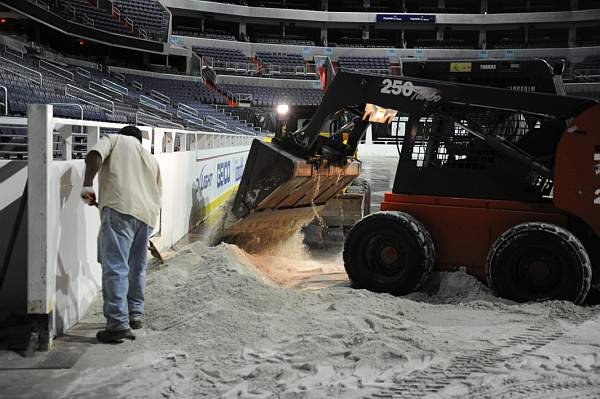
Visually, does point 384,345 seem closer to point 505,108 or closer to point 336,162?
point 505,108

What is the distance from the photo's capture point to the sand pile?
3.32 metres

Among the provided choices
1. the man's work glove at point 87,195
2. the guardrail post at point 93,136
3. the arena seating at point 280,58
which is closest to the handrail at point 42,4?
the arena seating at point 280,58

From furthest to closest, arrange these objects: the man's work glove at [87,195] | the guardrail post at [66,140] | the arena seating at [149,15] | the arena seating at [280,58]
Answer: the arena seating at [280,58] → the arena seating at [149,15] → the guardrail post at [66,140] → the man's work glove at [87,195]

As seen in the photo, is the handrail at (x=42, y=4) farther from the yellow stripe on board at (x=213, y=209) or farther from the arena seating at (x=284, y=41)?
the arena seating at (x=284, y=41)

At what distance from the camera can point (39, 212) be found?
3861 millimetres

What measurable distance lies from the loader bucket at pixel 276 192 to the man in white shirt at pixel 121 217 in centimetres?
252

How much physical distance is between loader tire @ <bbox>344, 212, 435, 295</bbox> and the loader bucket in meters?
1.22

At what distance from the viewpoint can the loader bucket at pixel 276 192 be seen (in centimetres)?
682

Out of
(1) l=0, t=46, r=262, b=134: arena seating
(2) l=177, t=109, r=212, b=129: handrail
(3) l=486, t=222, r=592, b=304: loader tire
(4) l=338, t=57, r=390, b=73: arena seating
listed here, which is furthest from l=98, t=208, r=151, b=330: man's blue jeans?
(4) l=338, t=57, r=390, b=73: arena seating

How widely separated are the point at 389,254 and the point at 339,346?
207 centimetres

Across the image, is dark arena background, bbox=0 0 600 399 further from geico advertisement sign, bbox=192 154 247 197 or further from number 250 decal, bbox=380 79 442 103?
geico advertisement sign, bbox=192 154 247 197

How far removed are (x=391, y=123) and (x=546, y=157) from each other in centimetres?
208

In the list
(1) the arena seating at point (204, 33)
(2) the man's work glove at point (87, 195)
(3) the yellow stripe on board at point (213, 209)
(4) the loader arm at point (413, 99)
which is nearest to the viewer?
(2) the man's work glove at point (87, 195)

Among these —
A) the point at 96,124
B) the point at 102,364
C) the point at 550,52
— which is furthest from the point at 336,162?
the point at 550,52
